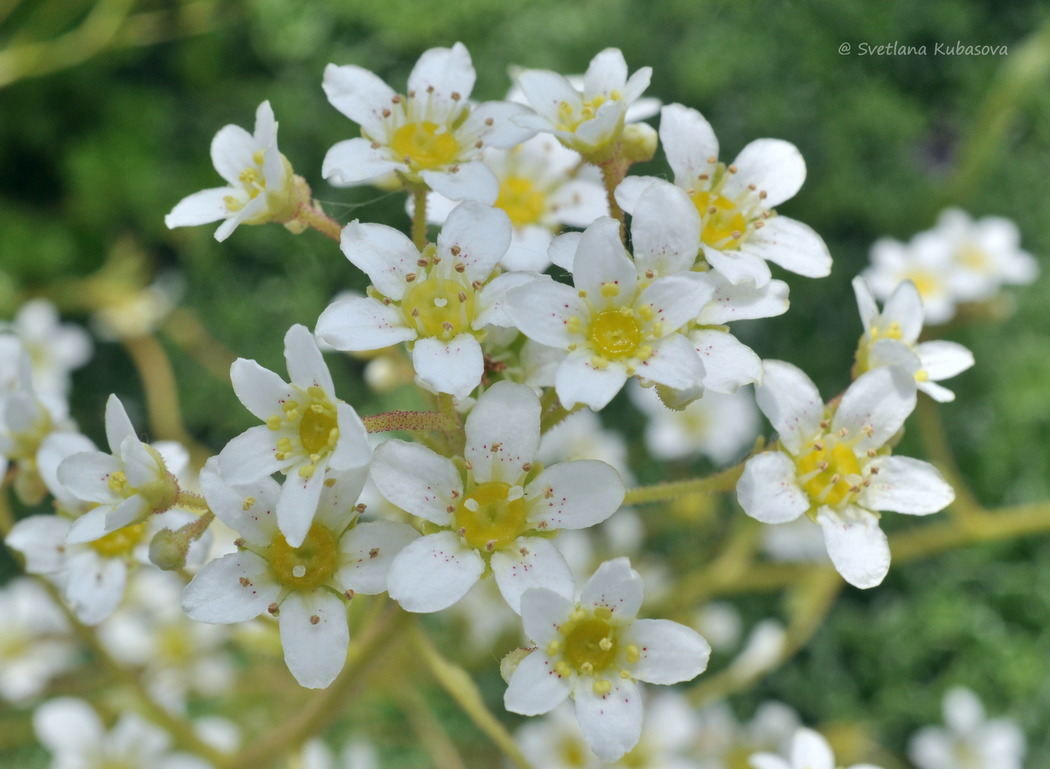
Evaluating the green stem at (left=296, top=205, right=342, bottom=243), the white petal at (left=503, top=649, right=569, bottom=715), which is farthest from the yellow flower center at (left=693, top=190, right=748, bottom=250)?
the white petal at (left=503, top=649, right=569, bottom=715)

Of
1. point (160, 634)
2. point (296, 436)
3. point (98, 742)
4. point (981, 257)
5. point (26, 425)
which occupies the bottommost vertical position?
point (160, 634)

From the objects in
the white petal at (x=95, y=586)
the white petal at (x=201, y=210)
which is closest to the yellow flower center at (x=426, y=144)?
the white petal at (x=201, y=210)

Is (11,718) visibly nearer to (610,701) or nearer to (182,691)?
(182,691)

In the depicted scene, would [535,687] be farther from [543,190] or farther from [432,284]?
[543,190]

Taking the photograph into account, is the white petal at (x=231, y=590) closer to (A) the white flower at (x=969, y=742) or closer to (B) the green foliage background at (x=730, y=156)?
(B) the green foliage background at (x=730, y=156)

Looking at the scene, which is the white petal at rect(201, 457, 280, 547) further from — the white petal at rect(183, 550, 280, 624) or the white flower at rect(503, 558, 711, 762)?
the white flower at rect(503, 558, 711, 762)

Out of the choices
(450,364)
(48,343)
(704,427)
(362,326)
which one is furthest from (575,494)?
(48,343)

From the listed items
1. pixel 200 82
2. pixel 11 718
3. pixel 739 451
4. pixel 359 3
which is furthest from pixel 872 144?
pixel 11 718

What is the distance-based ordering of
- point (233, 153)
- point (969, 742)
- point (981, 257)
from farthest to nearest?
point (981, 257), point (969, 742), point (233, 153)
